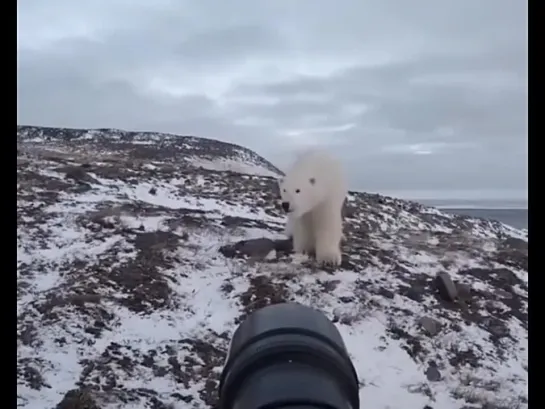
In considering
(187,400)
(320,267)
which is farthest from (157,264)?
(187,400)

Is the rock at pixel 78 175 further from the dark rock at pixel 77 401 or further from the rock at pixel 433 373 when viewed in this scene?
the rock at pixel 433 373

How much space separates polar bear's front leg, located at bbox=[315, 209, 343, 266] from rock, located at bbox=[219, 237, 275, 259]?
0.94 ft

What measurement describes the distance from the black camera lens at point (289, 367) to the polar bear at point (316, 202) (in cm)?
231

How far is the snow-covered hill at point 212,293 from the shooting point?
2.09 meters

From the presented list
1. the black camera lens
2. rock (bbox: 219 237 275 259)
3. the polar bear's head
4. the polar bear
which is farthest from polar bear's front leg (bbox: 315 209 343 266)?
the black camera lens

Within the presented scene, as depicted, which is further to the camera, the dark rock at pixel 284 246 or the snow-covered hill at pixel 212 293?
the dark rock at pixel 284 246

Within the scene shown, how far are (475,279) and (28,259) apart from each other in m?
2.17

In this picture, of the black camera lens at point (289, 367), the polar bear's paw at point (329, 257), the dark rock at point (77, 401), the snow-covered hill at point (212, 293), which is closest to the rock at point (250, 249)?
the snow-covered hill at point (212, 293)

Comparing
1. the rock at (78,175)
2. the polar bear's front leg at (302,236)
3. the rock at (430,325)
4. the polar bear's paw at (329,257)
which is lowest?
the rock at (430,325)

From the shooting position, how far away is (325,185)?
3.03m
